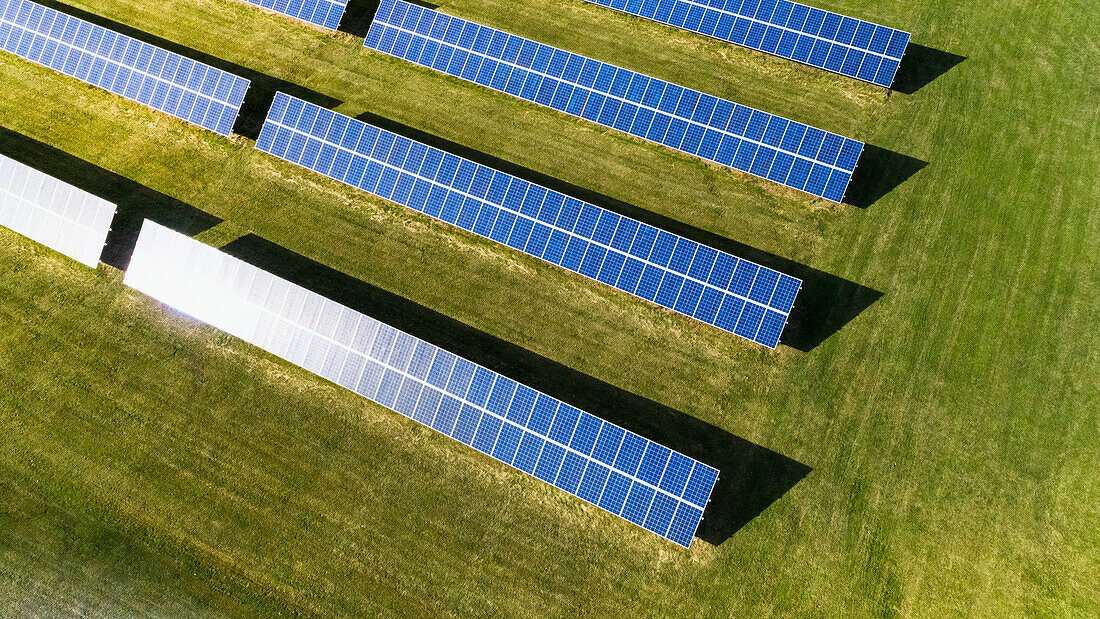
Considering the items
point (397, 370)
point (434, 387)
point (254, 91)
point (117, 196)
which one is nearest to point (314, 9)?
point (254, 91)

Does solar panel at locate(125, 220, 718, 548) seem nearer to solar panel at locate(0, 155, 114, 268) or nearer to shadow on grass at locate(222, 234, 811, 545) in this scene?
shadow on grass at locate(222, 234, 811, 545)

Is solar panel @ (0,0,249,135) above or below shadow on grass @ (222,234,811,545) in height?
above

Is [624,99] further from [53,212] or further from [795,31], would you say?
[53,212]

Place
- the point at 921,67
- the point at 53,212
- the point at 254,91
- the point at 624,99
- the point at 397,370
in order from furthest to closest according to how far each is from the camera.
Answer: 1. the point at 254,91
2. the point at 921,67
3. the point at 53,212
4. the point at 624,99
5. the point at 397,370

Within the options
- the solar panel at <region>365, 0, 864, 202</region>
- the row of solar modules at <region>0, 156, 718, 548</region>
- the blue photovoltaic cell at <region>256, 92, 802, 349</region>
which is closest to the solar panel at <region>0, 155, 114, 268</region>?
the row of solar modules at <region>0, 156, 718, 548</region>

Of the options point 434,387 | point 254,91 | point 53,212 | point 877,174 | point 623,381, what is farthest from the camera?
point 254,91

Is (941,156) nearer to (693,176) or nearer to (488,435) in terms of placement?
(693,176)
